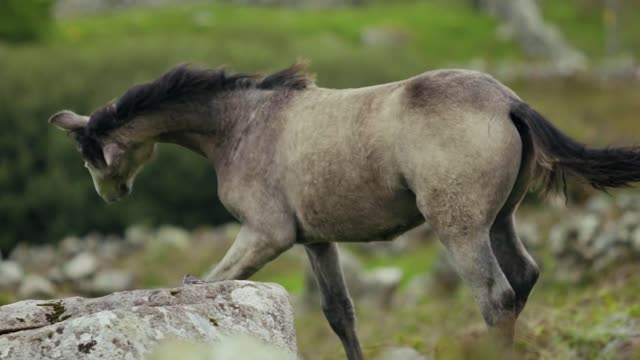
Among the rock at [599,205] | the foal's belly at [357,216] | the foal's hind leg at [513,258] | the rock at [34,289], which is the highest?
the foal's belly at [357,216]

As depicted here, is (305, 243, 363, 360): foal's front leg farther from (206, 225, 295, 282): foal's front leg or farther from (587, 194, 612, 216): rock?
(587, 194, 612, 216): rock

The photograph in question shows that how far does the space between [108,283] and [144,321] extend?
1793cm

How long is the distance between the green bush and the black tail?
40.8 metres

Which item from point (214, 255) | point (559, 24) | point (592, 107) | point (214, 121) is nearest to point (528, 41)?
point (559, 24)

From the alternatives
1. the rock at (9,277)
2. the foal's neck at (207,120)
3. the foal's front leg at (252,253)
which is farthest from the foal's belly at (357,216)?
the rock at (9,277)

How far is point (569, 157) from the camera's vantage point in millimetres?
8094

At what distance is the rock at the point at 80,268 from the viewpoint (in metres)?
24.3

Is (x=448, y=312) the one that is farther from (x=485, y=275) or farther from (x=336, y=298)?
(x=485, y=275)

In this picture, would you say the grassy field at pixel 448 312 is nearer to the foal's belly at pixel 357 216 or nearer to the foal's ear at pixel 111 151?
the foal's belly at pixel 357 216

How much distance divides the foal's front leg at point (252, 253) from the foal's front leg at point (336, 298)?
0.83m

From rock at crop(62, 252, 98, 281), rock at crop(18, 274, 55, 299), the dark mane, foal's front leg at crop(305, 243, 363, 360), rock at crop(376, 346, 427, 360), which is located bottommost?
rock at crop(62, 252, 98, 281)

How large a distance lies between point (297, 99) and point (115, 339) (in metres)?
3.64

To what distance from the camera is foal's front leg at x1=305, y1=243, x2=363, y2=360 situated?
9508 mm

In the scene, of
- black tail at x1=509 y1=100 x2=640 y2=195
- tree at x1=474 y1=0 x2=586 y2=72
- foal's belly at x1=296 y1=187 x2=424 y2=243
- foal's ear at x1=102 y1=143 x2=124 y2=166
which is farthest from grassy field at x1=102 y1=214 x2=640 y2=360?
tree at x1=474 y1=0 x2=586 y2=72
